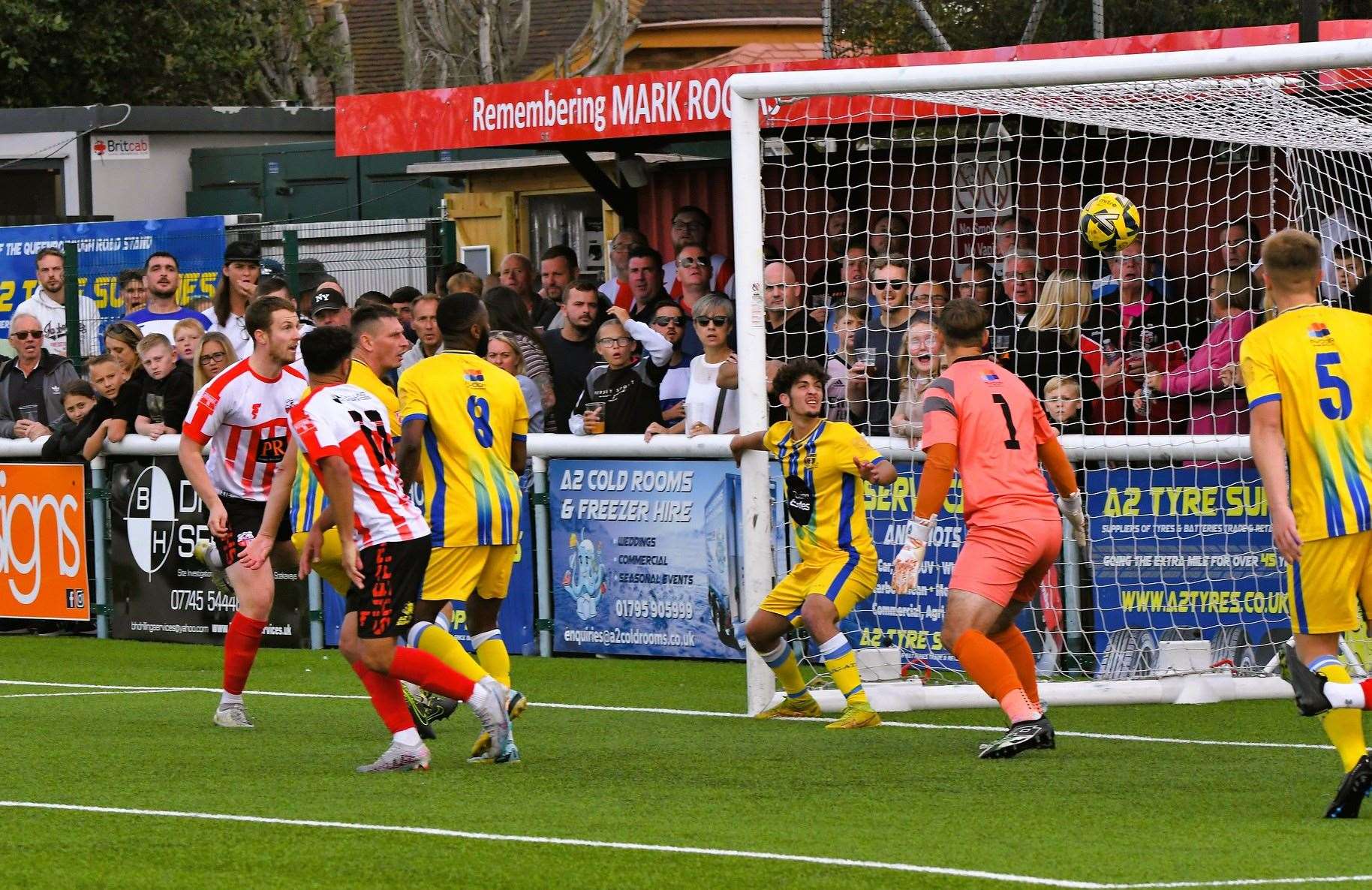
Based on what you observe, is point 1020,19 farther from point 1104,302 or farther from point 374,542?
point 374,542

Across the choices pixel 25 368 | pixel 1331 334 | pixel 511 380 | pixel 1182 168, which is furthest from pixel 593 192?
pixel 1331 334

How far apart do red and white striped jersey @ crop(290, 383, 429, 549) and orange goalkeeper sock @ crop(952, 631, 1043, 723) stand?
7.50ft

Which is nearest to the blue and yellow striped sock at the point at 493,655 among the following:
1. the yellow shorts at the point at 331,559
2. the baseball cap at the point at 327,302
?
the yellow shorts at the point at 331,559

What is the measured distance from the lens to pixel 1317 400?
24.2 feet

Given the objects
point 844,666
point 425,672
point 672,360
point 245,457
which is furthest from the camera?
point 672,360

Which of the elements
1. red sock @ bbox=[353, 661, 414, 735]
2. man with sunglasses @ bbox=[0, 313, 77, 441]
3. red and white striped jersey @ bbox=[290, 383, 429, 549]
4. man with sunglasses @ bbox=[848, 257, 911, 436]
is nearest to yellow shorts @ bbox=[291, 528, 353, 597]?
red sock @ bbox=[353, 661, 414, 735]

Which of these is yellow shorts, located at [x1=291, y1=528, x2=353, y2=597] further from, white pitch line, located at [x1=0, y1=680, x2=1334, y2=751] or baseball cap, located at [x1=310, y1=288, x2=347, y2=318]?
baseball cap, located at [x1=310, y1=288, x2=347, y2=318]

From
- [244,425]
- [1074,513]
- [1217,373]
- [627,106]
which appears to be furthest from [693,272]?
[1074,513]

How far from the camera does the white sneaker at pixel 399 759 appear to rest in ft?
27.8

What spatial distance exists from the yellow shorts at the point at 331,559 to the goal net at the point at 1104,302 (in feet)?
6.64

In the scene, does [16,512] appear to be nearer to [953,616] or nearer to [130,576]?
[130,576]

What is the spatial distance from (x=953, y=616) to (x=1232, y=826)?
202cm

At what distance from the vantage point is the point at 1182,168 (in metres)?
13.5

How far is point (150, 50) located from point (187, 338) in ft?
74.8
